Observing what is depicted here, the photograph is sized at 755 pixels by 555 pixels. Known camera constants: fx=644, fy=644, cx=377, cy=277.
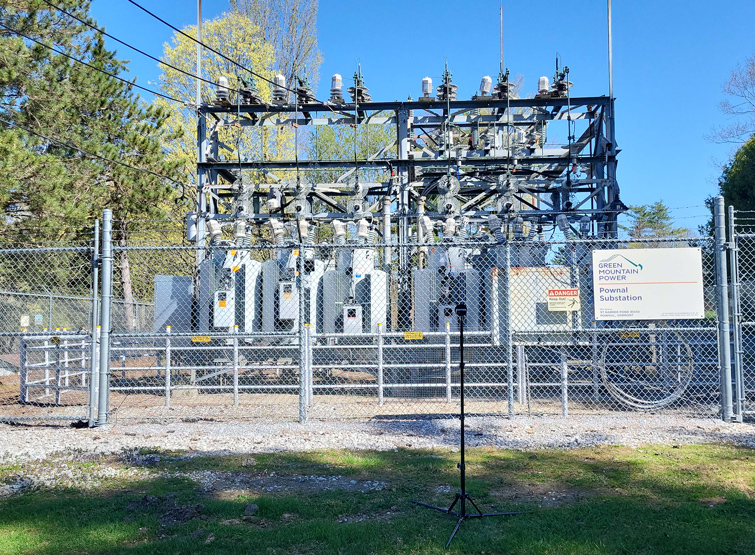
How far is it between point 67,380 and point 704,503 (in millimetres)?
11864

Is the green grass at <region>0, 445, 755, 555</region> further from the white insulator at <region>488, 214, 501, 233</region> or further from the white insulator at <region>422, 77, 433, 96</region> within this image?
the white insulator at <region>422, 77, 433, 96</region>

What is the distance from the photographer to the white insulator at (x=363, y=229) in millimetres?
14039

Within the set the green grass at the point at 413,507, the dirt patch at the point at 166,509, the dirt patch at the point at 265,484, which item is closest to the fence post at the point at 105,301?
the green grass at the point at 413,507

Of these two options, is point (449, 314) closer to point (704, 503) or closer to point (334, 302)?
point (334, 302)

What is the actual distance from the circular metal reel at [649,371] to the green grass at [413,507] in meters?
2.74

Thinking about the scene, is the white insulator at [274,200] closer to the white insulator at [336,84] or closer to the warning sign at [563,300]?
the white insulator at [336,84]

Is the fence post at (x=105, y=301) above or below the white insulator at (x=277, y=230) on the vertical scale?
below

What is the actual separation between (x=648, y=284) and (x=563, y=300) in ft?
3.44

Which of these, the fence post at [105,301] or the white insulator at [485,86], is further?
the white insulator at [485,86]

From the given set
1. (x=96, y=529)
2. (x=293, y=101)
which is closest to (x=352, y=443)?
(x=96, y=529)

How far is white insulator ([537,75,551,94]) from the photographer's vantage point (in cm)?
1486

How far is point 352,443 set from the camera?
24.5 ft

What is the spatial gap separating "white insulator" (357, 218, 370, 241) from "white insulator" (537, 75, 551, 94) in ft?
16.7

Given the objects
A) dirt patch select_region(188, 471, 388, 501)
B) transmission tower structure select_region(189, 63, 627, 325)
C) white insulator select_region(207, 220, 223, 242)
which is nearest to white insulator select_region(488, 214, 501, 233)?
transmission tower structure select_region(189, 63, 627, 325)
